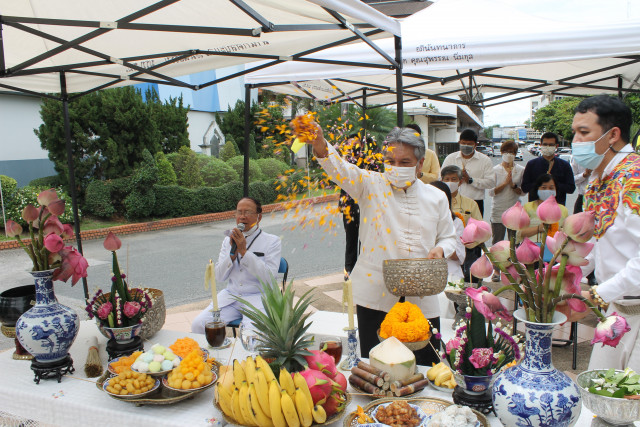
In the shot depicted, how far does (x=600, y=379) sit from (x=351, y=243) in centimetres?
422

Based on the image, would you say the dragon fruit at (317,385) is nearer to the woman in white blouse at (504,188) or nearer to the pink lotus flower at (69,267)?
the pink lotus flower at (69,267)

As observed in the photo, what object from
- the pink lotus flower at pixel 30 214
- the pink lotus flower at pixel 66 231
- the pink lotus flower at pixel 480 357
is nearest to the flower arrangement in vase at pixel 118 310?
the pink lotus flower at pixel 66 231

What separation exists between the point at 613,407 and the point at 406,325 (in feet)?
2.76

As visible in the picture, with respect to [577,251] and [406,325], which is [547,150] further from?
[577,251]

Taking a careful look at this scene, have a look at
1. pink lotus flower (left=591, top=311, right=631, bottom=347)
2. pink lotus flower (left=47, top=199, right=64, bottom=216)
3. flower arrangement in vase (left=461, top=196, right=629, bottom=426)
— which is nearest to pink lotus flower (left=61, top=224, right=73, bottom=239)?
pink lotus flower (left=47, top=199, right=64, bottom=216)

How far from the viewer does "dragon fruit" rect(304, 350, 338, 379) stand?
75.5 inches

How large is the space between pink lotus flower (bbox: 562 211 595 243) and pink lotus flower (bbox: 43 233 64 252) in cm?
232

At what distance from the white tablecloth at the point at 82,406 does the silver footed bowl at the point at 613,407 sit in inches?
7.7

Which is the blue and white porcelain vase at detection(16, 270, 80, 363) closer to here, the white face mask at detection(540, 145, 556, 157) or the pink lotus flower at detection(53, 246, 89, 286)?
the pink lotus flower at detection(53, 246, 89, 286)

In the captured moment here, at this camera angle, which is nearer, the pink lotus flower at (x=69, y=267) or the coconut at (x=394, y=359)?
the coconut at (x=394, y=359)

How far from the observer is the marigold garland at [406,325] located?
2.17 metres

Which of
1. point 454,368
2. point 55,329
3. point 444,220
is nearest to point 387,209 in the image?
point 444,220

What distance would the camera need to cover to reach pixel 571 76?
6293 millimetres

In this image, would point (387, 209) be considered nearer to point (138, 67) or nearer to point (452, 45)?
point (452, 45)
